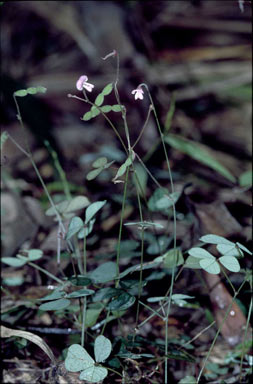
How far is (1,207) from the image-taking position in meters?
1.48

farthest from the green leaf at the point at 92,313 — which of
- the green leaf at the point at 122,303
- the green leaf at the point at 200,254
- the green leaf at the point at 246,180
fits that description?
the green leaf at the point at 246,180

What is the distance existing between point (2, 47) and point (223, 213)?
212 centimetres

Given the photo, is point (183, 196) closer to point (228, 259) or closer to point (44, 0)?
point (228, 259)

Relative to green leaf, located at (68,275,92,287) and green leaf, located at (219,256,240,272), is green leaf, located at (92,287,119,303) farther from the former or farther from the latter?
green leaf, located at (219,256,240,272)

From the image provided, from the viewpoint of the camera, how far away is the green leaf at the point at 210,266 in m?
0.82

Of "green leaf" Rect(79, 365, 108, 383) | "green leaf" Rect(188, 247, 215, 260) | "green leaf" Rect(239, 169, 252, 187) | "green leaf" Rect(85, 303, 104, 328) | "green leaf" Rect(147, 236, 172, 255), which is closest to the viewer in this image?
"green leaf" Rect(79, 365, 108, 383)

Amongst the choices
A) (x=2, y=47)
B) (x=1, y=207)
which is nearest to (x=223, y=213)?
(x=1, y=207)

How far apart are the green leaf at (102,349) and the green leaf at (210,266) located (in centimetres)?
23

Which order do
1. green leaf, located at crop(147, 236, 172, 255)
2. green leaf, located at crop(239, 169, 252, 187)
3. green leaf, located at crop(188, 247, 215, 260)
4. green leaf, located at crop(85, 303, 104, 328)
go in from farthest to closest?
green leaf, located at crop(239, 169, 252, 187) → green leaf, located at crop(147, 236, 172, 255) → green leaf, located at crop(85, 303, 104, 328) → green leaf, located at crop(188, 247, 215, 260)

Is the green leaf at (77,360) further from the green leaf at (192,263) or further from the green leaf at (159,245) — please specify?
the green leaf at (159,245)

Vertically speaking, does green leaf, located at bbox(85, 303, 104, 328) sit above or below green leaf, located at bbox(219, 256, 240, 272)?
below

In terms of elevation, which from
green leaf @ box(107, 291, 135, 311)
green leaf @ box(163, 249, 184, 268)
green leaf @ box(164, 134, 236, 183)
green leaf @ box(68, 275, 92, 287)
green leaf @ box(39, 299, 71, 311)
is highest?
green leaf @ box(39, 299, 71, 311)

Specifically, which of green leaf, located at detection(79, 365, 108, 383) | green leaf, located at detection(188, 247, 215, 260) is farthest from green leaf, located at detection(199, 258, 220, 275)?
green leaf, located at detection(79, 365, 108, 383)

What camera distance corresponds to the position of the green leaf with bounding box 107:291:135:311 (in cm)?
85
